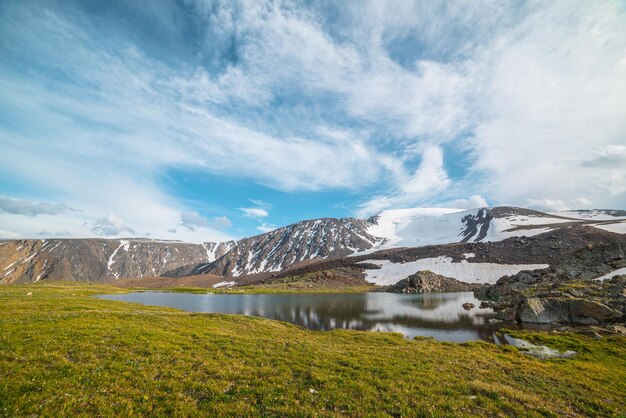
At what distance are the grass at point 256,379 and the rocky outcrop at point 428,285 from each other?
458 feet

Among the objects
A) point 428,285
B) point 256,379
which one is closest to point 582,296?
point 256,379

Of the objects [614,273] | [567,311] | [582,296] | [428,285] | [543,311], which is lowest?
[428,285]

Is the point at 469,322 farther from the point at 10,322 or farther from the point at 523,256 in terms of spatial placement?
the point at 523,256

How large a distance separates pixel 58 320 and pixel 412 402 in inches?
1194

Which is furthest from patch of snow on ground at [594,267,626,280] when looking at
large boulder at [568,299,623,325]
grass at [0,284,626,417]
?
grass at [0,284,626,417]

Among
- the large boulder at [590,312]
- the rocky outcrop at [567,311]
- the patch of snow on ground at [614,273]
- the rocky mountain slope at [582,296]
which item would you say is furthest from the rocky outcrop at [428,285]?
the large boulder at [590,312]

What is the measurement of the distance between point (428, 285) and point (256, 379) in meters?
164

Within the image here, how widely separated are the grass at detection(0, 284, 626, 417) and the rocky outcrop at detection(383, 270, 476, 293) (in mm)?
139514

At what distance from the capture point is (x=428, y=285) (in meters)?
161

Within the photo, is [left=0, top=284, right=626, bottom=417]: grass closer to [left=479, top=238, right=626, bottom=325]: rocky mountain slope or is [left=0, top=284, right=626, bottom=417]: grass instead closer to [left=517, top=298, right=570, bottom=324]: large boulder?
[left=479, top=238, right=626, bottom=325]: rocky mountain slope

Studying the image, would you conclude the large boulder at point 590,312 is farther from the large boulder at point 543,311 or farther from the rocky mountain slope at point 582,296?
the large boulder at point 543,311

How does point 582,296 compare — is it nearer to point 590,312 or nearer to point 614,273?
point 590,312

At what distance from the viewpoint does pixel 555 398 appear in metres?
16.4

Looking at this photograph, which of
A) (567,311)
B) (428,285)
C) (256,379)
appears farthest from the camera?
(428,285)
